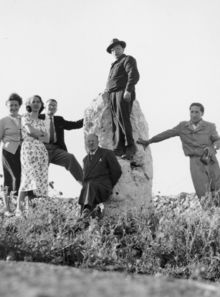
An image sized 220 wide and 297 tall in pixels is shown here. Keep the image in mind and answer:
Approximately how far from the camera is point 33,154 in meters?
8.48

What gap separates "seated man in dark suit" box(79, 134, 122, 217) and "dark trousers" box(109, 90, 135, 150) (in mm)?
1002

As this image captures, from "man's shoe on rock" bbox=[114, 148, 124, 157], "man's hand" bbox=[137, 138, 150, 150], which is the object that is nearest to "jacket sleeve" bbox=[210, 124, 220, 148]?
"man's hand" bbox=[137, 138, 150, 150]

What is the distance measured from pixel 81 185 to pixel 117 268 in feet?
9.28

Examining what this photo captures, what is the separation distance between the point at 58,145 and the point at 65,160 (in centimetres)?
25

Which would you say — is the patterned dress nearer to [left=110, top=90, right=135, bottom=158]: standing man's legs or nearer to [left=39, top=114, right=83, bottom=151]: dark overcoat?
[left=39, top=114, right=83, bottom=151]: dark overcoat

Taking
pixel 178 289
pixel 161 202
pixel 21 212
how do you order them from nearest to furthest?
pixel 178 289 → pixel 21 212 → pixel 161 202

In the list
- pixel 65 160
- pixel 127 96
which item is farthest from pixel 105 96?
pixel 65 160

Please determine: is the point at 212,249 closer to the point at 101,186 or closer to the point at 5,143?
the point at 101,186

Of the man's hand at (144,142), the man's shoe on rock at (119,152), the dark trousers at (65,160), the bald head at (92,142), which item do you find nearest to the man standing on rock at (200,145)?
the man's hand at (144,142)

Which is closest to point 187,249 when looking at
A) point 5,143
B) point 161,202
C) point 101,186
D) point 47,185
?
point 101,186

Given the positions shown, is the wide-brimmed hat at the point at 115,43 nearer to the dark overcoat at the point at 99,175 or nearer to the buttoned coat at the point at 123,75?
the buttoned coat at the point at 123,75

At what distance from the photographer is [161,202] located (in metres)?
11.7

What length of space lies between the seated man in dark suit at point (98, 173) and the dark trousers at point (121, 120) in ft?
3.29

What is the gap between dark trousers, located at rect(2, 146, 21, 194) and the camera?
8.88 metres
